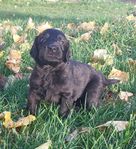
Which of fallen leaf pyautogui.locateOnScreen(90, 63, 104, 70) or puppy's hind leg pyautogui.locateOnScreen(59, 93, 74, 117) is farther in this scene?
fallen leaf pyautogui.locateOnScreen(90, 63, 104, 70)

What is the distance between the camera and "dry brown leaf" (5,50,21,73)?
578cm

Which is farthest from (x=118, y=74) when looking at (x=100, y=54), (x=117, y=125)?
(x=117, y=125)

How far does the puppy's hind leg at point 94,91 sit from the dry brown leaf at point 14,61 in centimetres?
101

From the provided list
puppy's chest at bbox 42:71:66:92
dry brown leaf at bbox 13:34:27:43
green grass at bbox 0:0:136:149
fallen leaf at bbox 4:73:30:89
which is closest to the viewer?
green grass at bbox 0:0:136:149

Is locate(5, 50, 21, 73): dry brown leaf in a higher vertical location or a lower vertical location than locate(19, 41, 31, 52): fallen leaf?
lower

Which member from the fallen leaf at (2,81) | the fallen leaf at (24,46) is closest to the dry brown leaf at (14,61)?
the fallen leaf at (2,81)

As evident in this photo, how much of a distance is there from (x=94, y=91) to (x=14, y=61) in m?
1.26

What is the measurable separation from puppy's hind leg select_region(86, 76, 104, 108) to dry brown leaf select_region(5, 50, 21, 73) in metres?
1.01

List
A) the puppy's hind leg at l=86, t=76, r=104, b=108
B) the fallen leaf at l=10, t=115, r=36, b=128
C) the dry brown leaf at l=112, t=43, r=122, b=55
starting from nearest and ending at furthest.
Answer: the fallen leaf at l=10, t=115, r=36, b=128, the puppy's hind leg at l=86, t=76, r=104, b=108, the dry brown leaf at l=112, t=43, r=122, b=55

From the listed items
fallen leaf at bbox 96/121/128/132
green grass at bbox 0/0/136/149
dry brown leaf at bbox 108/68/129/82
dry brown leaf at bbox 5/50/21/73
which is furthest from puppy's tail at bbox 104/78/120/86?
fallen leaf at bbox 96/121/128/132

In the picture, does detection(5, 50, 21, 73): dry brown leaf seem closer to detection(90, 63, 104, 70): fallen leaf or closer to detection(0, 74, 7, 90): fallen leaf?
detection(0, 74, 7, 90): fallen leaf

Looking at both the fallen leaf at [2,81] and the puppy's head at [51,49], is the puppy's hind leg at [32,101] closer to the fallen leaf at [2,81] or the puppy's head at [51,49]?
the puppy's head at [51,49]

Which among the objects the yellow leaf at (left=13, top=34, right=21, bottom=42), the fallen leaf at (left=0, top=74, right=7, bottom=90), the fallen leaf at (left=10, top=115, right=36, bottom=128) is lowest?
the fallen leaf at (left=10, top=115, right=36, bottom=128)

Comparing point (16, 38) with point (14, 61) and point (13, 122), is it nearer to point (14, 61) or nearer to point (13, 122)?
point (14, 61)
